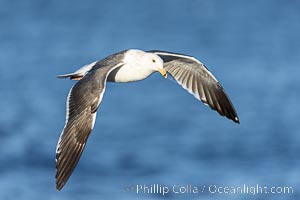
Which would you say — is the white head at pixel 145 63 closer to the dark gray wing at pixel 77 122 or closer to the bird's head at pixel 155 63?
the bird's head at pixel 155 63

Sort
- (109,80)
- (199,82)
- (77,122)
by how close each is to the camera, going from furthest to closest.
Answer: (199,82) < (109,80) < (77,122)

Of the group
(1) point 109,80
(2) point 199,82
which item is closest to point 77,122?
(1) point 109,80

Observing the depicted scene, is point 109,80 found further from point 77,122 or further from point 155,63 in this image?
point 77,122

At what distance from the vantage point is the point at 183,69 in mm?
9586

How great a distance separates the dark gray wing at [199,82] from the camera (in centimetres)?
948

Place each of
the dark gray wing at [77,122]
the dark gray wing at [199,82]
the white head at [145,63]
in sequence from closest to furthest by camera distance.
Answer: the dark gray wing at [77,122], the white head at [145,63], the dark gray wing at [199,82]

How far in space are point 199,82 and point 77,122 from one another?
1756mm

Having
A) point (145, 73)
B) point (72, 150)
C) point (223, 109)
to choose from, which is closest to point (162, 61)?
point (145, 73)

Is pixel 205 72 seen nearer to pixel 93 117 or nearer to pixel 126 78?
pixel 126 78


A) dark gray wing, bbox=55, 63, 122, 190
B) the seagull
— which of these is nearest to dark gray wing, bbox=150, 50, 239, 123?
the seagull

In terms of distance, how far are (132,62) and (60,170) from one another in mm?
1400

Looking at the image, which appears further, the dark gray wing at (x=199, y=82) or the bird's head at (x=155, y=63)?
the dark gray wing at (x=199, y=82)

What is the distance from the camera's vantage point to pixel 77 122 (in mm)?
8164

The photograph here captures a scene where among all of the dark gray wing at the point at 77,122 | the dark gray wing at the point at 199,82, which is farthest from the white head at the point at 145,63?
the dark gray wing at the point at 77,122
